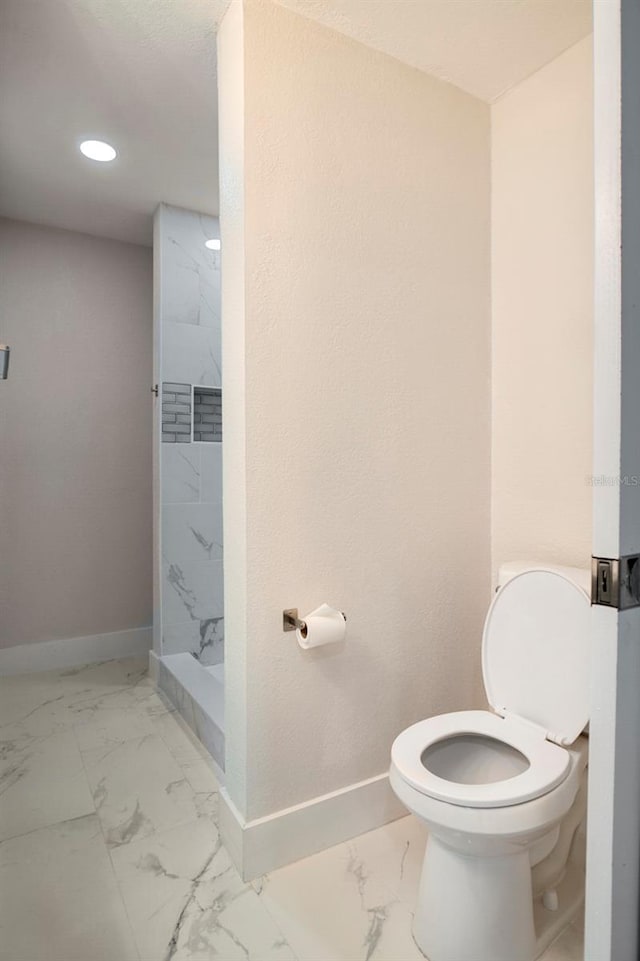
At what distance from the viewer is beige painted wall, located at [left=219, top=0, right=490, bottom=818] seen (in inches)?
59.2

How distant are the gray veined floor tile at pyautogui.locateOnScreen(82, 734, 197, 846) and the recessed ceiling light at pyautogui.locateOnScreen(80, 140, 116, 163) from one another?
8.13 feet

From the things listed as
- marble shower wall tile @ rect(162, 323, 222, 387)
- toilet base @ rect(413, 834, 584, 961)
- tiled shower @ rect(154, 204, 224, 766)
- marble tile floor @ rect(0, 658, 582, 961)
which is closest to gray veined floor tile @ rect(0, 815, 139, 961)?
marble tile floor @ rect(0, 658, 582, 961)

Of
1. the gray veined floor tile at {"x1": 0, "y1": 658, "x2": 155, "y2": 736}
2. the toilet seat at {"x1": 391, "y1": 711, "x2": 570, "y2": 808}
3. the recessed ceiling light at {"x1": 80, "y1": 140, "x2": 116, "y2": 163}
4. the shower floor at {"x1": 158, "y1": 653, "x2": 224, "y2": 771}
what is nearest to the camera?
the toilet seat at {"x1": 391, "y1": 711, "x2": 570, "y2": 808}

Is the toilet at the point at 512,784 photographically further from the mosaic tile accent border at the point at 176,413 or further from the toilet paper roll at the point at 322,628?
the mosaic tile accent border at the point at 176,413

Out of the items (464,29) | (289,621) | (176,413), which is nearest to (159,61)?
(464,29)

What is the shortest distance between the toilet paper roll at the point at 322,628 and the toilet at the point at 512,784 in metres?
0.31

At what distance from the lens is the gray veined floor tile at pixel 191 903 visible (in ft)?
4.16

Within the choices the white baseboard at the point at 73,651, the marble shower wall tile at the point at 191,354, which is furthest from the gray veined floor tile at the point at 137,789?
the marble shower wall tile at the point at 191,354

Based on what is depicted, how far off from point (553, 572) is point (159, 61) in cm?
203

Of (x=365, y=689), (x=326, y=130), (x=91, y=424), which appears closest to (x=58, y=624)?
(x=91, y=424)

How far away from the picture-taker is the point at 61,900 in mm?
1413

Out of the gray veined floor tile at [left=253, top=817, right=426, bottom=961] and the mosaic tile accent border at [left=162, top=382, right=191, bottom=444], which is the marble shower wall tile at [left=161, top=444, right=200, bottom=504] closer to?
the mosaic tile accent border at [left=162, top=382, right=191, bottom=444]

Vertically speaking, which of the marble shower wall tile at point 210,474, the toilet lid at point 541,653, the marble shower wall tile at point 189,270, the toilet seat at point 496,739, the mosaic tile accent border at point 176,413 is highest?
the marble shower wall tile at point 189,270

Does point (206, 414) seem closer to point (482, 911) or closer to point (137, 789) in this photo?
point (137, 789)
